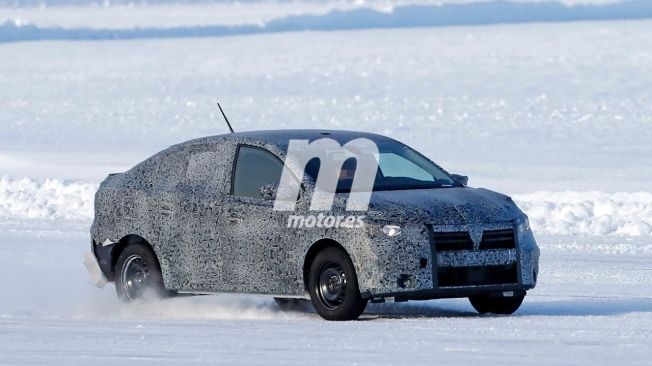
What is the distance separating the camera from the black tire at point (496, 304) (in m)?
10.4

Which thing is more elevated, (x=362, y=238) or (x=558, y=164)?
(x=362, y=238)

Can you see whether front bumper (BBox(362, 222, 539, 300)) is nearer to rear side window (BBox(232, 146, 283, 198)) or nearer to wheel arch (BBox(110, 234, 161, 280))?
rear side window (BBox(232, 146, 283, 198))

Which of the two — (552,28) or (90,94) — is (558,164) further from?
(552,28)

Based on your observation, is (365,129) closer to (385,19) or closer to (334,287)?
(334,287)

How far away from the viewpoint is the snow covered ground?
347 inches

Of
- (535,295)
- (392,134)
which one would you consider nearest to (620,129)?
(392,134)

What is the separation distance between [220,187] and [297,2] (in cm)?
6016

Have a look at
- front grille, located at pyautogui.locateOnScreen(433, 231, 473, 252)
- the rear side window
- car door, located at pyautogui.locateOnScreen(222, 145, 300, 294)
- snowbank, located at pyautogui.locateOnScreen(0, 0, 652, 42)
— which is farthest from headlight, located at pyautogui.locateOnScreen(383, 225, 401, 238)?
snowbank, located at pyautogui.locateOnScreen(0, 0, 652, 42)

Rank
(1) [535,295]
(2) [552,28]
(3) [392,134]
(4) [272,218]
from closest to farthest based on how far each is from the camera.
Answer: (4) [272,218] < (1) [535,295] < (3) [392,134] < (2) [552,28]

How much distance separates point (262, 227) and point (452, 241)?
4.51 feet

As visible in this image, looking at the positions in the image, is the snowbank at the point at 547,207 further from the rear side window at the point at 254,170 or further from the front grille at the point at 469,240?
the rear side window at the point at 254,170

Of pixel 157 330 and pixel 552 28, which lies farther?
pixel 552 28

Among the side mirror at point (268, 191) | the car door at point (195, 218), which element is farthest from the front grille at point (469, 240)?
the car door at point (195, 218)

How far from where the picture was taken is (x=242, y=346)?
337 inches
